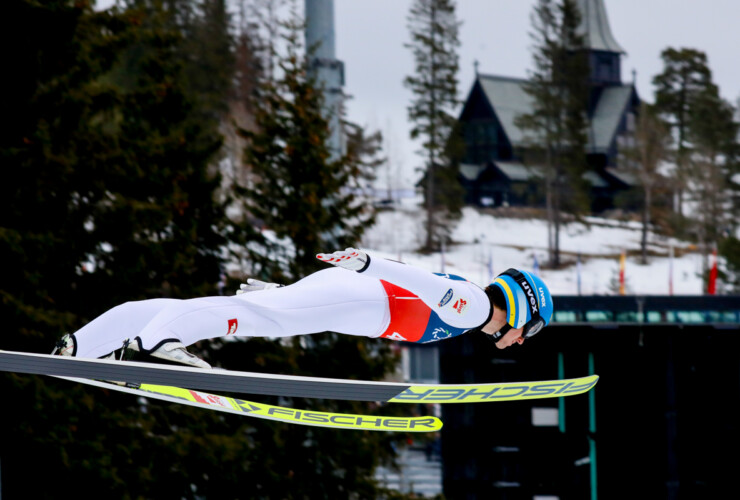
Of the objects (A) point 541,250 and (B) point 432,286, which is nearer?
(B) point 432,286

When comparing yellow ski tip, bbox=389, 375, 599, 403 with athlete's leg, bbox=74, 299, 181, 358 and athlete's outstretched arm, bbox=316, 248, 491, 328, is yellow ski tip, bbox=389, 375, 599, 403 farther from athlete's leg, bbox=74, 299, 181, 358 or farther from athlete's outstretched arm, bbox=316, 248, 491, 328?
athlete's leg, bbox=74, 299, 181, 358

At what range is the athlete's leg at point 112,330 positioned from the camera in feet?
16.0

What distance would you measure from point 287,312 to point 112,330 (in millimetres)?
879

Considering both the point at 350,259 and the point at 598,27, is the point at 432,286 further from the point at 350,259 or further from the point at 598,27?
the point at 598,27

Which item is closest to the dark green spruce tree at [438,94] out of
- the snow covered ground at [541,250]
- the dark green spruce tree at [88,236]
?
the snow covered ground at [541,250]

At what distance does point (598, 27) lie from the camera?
59969 millimetres

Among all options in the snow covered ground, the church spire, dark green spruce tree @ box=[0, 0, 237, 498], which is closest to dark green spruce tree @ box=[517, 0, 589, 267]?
the snow covered ground

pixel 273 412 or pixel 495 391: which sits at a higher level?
pixel 495 391

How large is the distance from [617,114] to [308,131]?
4567 centimetres

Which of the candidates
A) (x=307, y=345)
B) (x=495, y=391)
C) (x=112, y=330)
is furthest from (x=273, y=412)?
(x=307, y=345)

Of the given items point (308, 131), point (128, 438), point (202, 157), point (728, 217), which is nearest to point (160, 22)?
point (202, 157)

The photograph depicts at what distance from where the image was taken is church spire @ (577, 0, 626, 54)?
59.0m

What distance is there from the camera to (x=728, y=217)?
45.0m

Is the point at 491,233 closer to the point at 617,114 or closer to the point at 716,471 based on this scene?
the point at 617,114
